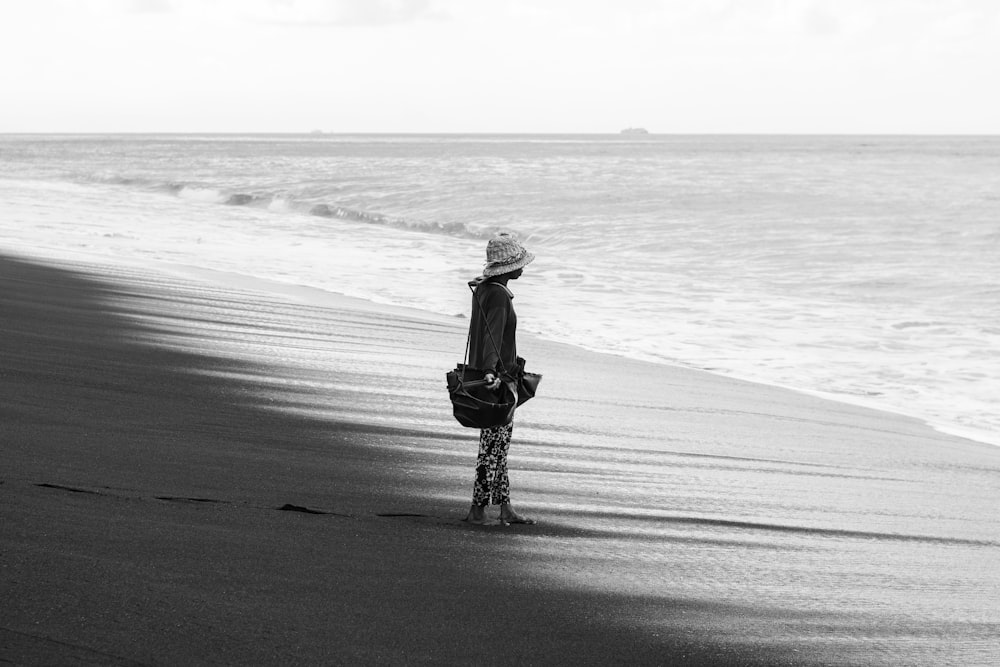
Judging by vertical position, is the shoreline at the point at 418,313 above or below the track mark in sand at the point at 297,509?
below

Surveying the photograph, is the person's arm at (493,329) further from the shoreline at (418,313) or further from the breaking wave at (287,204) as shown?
the breaking wave at (287,204)

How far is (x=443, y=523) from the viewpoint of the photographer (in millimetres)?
4918

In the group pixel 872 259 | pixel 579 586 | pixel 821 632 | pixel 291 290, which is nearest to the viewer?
pixel 821 632

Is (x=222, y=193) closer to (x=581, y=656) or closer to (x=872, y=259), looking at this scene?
(x=872, y=259)

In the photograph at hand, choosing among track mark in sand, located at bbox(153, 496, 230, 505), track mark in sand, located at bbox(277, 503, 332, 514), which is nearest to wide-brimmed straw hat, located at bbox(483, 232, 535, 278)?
track mark in sand, located at bbox(277, 503, 332, 514)

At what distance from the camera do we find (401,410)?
287 inches

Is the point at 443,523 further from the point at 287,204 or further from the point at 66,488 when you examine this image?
the point at 287,204

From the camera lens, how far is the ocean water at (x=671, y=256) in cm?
1117

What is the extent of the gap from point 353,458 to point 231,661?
2686 millimetres

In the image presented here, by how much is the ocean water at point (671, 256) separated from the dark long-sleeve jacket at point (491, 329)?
5065mm

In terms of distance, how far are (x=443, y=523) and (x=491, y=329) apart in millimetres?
989

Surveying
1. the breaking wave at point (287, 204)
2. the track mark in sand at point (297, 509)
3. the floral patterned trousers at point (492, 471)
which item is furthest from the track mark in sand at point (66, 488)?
the breaking wave at point (287, 204)

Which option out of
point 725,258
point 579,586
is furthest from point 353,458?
point 725,258

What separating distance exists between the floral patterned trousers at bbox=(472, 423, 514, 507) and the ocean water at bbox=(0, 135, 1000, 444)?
4.83 meters
